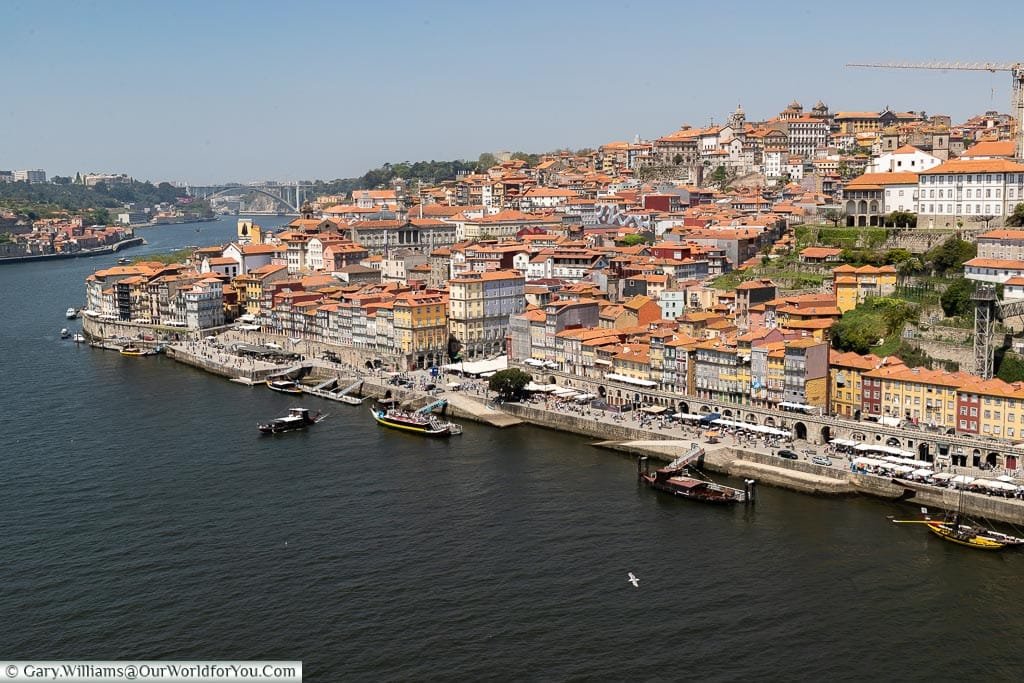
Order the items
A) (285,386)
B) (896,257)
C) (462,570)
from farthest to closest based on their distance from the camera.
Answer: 1. (285,386)
2. (896,257)
3. (462,570)

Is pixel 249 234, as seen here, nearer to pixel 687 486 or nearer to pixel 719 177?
pixel 719 177

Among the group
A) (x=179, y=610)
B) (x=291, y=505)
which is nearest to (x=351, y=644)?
(x=179, y=610)

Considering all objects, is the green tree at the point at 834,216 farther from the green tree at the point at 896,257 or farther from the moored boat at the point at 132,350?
the moored boat at the point at 132,350

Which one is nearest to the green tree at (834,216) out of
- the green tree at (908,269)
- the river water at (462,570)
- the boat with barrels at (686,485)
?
the green tree at (908,269)

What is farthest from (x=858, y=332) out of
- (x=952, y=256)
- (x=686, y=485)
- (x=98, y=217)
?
(x=98, y=217)

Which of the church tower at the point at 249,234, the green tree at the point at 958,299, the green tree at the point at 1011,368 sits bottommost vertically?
the green tree at the point at 1011,368

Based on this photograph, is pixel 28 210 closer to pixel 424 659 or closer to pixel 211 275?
pixel 211 275
